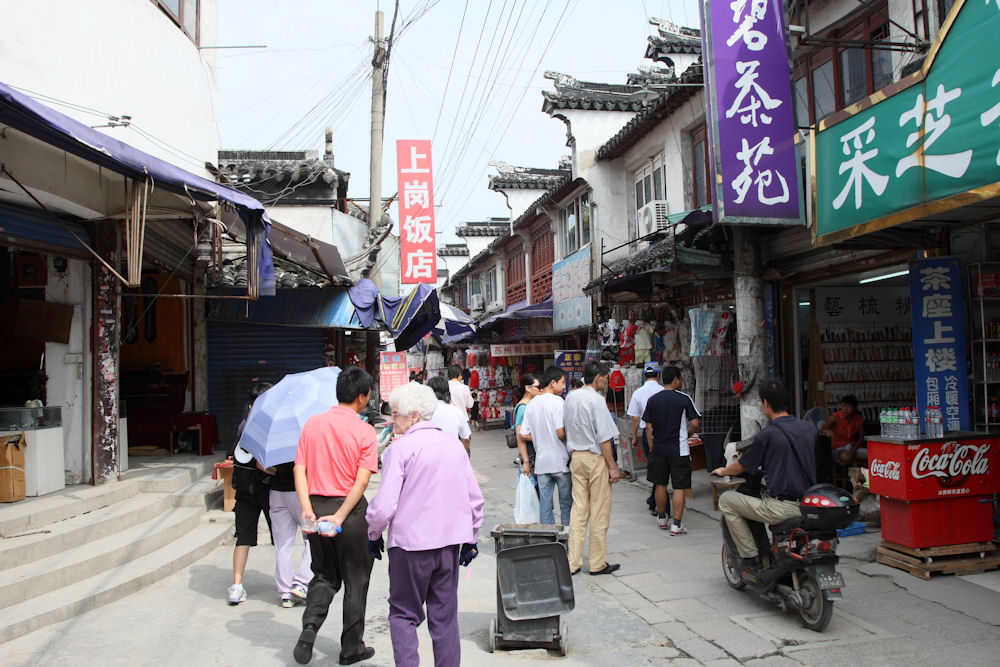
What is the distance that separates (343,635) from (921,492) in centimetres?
498

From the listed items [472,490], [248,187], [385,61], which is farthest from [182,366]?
[472,490]

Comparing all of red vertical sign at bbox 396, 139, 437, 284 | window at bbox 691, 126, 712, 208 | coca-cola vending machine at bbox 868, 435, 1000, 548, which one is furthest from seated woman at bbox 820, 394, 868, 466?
red vertical sign at bbox 396, 139, 437, 284

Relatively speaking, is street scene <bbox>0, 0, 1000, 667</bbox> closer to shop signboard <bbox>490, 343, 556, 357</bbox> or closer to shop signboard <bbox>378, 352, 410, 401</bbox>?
shop signboard <bbox>378, 352, 410, 401</bbox>

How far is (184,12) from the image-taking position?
10.5 m

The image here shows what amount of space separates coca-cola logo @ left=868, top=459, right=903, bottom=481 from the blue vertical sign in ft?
2.49

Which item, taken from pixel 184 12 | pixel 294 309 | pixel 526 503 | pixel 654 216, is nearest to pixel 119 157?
pixel 526 503

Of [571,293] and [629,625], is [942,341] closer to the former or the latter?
[629,625]

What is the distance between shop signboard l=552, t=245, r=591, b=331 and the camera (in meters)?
16.1

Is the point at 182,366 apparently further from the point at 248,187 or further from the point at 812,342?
the point at 812,342

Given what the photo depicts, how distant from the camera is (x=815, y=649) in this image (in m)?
4.75

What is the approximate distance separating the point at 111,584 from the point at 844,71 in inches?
376

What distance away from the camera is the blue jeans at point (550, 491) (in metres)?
6.88

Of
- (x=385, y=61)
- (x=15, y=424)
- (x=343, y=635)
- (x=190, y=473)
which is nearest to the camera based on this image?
(x=343, y=635)

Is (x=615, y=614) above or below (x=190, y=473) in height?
below
